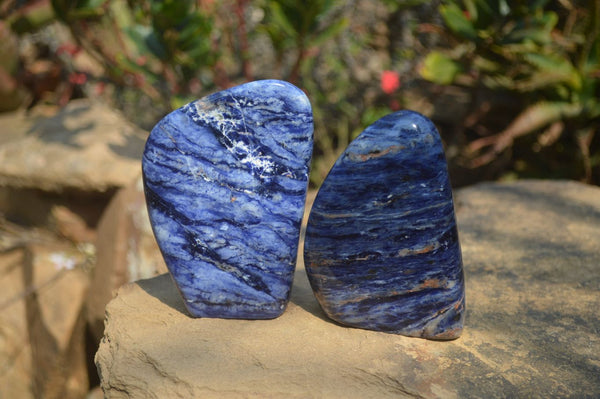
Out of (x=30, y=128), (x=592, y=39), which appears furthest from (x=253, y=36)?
(x=592, y=39)

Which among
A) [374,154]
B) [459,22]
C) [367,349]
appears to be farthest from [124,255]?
[459,22]

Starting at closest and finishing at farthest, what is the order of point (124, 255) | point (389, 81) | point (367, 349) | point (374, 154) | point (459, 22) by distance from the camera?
point (374, 154)
point (367, 349)
point (124, 255)
point (459, 22)
point (389, 81)

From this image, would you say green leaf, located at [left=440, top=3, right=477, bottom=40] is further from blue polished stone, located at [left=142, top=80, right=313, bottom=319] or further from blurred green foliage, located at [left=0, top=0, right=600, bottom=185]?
blue polished stone, located at [left=142, top=80, right=313, bottom=319]

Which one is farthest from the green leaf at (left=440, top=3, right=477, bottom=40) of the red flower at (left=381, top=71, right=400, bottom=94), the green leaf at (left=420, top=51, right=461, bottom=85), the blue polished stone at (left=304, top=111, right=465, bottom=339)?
the blue polished stone at (left=304, top=111, right=465, bottom=339)

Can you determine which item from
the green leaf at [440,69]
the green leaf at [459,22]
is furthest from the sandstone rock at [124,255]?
the green leaf at [459,22]

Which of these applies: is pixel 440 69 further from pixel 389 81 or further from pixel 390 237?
pixel 390 237

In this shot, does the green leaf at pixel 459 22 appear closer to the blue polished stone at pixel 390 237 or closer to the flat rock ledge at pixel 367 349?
the flat rock ledge at pixel 367 349
